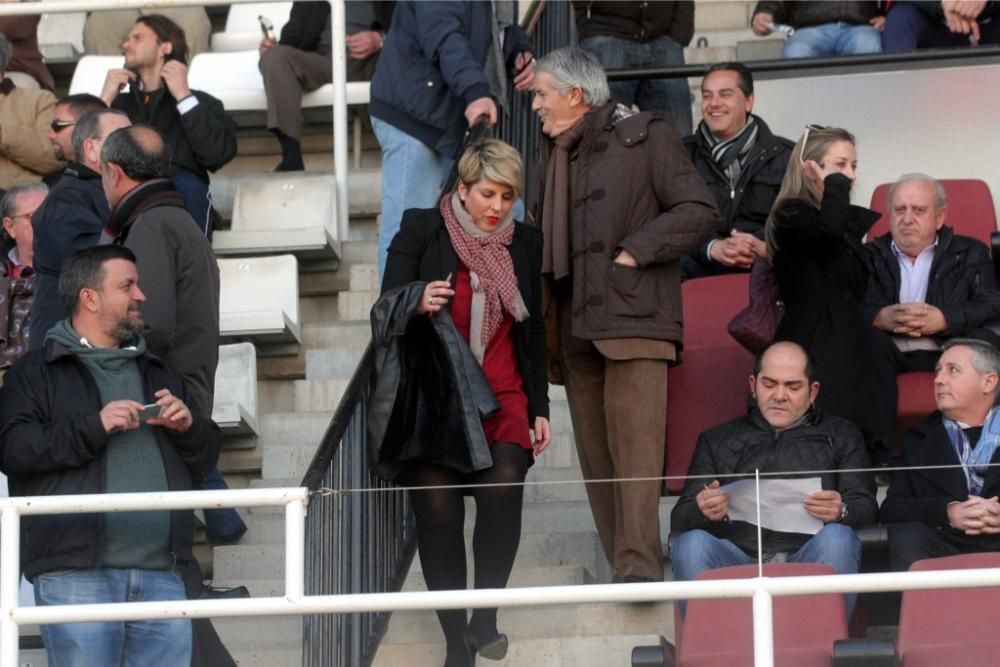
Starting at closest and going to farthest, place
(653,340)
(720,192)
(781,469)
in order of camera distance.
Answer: (781,469), (653,340), (720,192)

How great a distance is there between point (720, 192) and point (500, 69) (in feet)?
3.50

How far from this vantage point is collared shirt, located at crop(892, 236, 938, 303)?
29.1 feet

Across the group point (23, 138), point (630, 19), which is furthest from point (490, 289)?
point (630, 19)

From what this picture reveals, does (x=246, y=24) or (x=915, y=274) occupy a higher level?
(x=246, y=24)

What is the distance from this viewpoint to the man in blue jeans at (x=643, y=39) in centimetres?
1083

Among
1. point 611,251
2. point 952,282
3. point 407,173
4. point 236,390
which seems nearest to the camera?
point 611,251

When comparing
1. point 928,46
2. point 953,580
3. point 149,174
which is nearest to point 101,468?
point 149,174

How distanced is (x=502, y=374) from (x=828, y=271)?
4.15 ft

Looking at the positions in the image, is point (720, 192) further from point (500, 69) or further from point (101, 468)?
point (101, 468)

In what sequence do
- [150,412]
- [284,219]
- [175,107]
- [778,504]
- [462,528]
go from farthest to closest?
[284,219], [175,107], [462,528], [150,412], [778,504]

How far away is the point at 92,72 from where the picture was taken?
459 inches

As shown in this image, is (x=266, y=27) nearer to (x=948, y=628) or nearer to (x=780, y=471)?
(x=780, y=471)

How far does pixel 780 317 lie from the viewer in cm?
851

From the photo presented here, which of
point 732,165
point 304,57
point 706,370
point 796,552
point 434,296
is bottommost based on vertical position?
point 796,552
